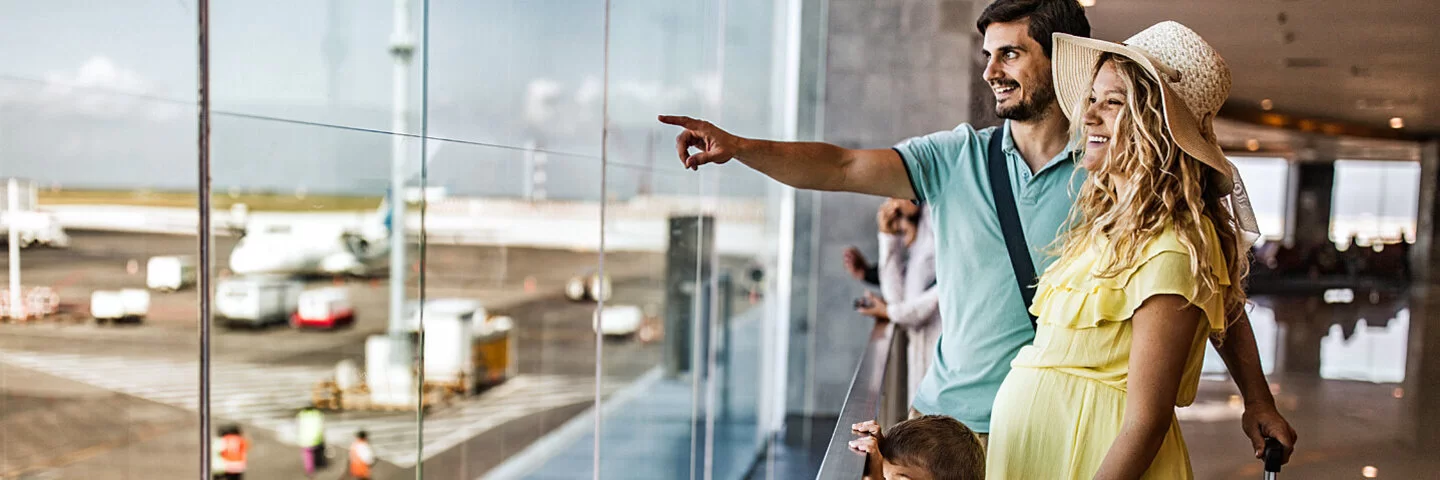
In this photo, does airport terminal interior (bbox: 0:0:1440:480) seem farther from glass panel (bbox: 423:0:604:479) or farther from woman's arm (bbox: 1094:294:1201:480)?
woman's arm (bbox: 1094:294:1201:480)

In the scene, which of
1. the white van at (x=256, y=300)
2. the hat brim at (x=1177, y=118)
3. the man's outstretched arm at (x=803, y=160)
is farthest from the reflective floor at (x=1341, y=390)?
the white van at (x=256, y=300)

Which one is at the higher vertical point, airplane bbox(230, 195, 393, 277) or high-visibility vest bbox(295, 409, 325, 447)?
airplane bbox(230, 195, 393, 277)

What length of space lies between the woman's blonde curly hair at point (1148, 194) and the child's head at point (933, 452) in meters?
0.33

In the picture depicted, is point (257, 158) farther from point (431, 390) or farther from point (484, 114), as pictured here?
point (431, 390)

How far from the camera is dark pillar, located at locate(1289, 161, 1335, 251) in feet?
17.3

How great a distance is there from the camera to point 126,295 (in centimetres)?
185

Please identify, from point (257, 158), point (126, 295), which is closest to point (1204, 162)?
point (257, 158)

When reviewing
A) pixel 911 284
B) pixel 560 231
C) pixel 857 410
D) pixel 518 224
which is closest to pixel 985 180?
pixel 857 410

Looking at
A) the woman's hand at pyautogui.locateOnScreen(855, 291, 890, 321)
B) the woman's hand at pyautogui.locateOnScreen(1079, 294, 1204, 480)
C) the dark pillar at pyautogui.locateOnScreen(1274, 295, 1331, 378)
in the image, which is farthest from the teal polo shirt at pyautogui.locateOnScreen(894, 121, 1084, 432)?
the dark pillar at pyautogui.locateOnScreen(1274, 295, 1331, 378)

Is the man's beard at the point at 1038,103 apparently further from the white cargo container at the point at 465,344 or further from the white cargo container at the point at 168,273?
the white cargo container at the point at 465,344

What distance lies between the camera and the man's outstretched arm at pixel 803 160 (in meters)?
1.77

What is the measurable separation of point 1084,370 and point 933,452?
Result: 0.75 feet

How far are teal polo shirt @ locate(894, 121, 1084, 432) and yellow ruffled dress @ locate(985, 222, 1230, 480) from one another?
15.4 inches

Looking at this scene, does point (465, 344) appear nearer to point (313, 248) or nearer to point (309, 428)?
point (309, 428)
